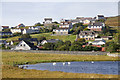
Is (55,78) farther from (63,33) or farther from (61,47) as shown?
(63,33)

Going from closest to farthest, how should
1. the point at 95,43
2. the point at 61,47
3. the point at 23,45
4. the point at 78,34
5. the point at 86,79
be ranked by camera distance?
1. the point at 86,79
2. the point at 61,47
3. the point at 23,45
4. the point at 95,43
5. the point at 78,34

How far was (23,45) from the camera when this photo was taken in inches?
4828

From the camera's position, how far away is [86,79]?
38125 mm

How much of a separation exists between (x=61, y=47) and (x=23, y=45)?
19.4 m

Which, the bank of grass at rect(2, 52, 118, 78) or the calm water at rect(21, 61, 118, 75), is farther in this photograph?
the calm water at rect(21, 61, 118, 75)

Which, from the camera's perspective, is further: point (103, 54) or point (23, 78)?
point (103, 54)

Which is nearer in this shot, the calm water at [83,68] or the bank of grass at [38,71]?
the bank of grass at [38,71]

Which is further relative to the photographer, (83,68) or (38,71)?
(83,68)

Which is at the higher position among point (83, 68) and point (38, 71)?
point (38, 71)

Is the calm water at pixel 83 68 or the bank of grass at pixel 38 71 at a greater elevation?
the bank of grass at pixel 38 71

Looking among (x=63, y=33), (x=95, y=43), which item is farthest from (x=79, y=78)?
(x=63, y=33)

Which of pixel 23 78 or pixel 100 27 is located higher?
pixel 100 27

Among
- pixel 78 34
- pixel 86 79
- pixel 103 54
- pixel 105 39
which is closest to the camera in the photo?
pixel 86 79

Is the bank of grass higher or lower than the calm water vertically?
higher
